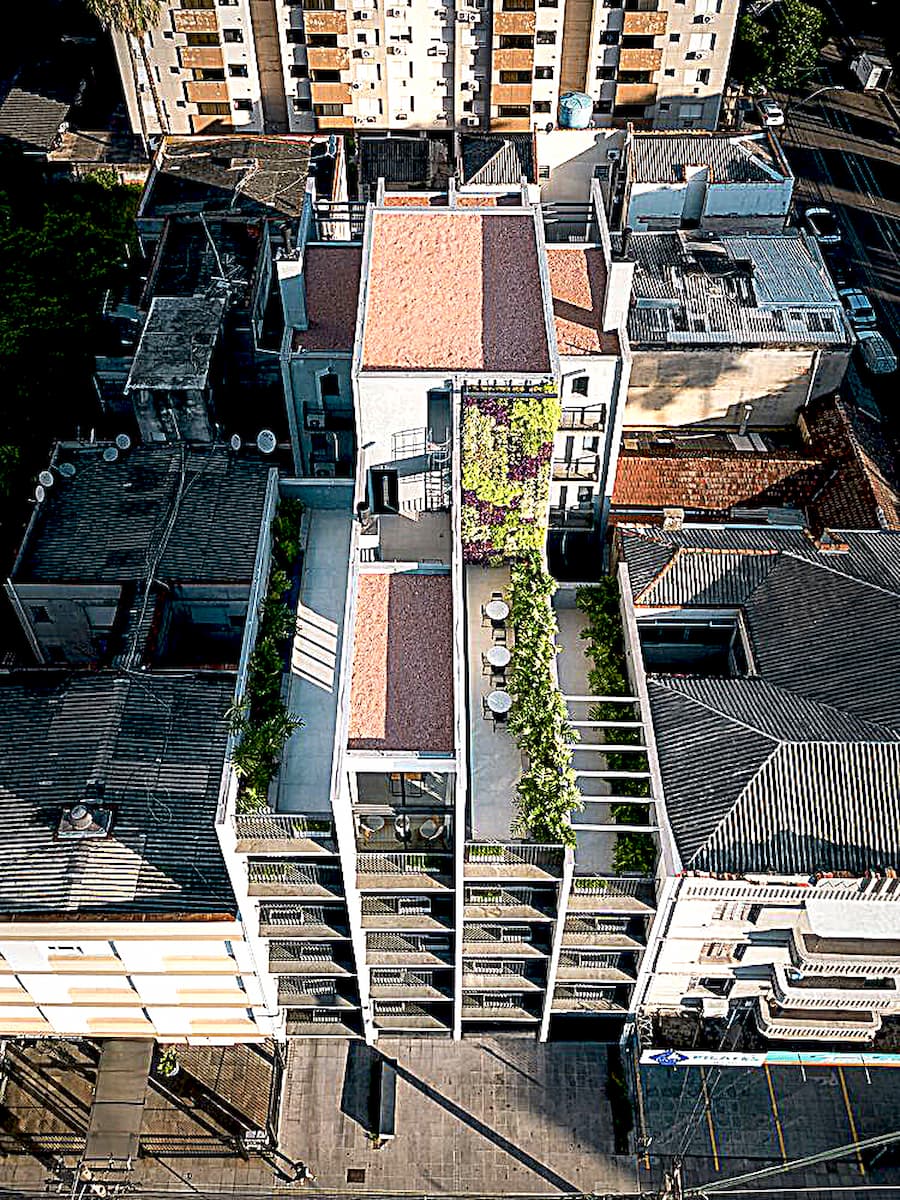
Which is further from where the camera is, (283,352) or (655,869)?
(283,352)

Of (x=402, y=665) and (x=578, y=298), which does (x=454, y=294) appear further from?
(x=402, y=665)

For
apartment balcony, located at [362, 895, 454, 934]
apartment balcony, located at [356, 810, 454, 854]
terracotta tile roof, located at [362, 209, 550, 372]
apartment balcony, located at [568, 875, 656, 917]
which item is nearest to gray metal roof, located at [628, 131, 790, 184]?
terracotta tile roof, located at [362, 209, 550, 372]

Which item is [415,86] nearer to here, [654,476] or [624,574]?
[654,476]

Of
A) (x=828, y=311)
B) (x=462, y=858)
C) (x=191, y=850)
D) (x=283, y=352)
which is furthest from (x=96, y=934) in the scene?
(x=828, y=311)

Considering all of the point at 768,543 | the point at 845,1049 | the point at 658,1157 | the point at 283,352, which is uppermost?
the point at 283,352

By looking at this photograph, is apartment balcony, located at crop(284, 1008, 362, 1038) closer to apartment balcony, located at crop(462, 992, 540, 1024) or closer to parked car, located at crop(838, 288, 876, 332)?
apartment balcony, located at crop(462, 992, 540, 1024)

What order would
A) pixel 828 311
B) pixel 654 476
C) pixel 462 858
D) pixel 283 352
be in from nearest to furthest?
pixel 462 858, pixel 283 352, pixel 654 476, pixel 828 311
